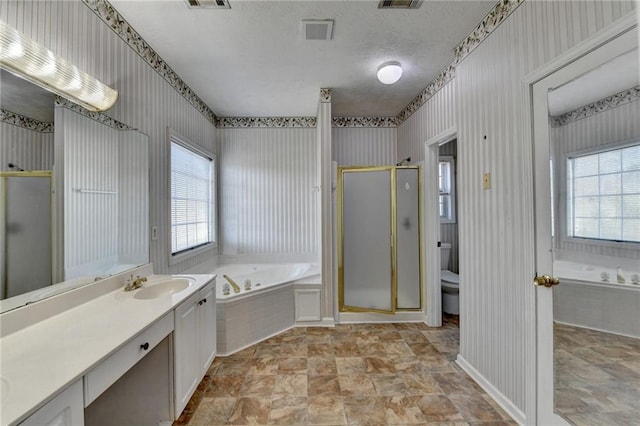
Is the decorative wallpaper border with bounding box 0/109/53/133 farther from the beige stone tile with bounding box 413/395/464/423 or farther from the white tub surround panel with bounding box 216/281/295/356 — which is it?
the beige stone tile with bounding box 413/395/464/423

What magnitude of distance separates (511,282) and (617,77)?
3.74 ft

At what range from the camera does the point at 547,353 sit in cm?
142

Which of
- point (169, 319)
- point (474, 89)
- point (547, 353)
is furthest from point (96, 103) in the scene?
point (547, 353)

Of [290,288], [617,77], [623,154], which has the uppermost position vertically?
[617,77]

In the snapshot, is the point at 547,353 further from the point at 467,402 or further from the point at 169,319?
the point at 169,319

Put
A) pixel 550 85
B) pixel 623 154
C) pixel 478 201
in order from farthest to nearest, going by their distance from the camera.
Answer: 1. pixel 478 201
2. pixel 550 85
3. pixel 623 154

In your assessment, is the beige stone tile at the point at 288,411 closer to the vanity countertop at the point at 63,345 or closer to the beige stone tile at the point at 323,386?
the beige stone tile at the point at 323,386

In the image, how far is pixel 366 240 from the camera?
10.0 feet

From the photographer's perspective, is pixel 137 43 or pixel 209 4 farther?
pixel 137 43

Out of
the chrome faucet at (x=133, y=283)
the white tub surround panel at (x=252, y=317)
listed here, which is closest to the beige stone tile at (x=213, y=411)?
the white tub surround panel at (x=252, y=317)

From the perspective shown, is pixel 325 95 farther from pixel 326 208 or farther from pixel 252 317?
pixel 252 317

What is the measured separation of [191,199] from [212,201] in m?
0.55

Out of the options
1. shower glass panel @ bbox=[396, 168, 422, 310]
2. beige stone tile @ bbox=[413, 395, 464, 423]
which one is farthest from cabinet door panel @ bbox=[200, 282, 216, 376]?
shower glass panel @ bbox=[396, 168, 422, 310]

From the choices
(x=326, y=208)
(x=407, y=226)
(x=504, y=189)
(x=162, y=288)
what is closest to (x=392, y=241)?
(x=407, y=226)
